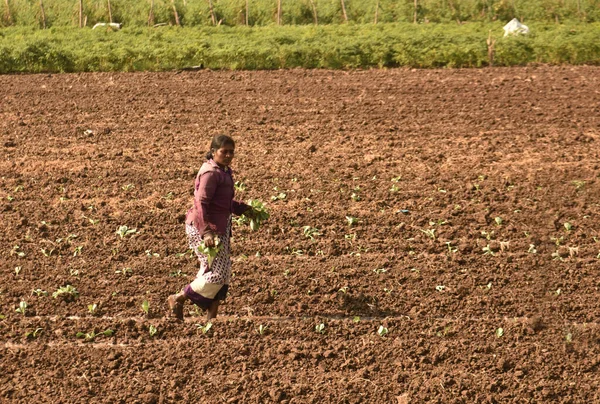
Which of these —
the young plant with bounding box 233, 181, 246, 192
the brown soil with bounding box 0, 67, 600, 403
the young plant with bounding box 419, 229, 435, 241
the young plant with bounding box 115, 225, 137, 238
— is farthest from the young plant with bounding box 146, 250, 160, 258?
the young plant with bounding box 419, 229, 435, 241

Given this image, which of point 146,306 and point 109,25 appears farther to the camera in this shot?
point 109,25

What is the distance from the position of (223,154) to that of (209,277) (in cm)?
104

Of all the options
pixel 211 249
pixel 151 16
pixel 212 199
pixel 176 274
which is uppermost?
pixel 151 16

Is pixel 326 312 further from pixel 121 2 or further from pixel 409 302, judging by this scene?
pixel 121 2

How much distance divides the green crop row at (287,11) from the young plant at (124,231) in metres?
12.8

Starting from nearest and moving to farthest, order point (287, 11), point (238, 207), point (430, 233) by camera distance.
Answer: point (238, 207), point (430, 233), point (287, 11)

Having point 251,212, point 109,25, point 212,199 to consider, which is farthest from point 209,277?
point 109,25

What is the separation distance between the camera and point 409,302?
27.8 feet

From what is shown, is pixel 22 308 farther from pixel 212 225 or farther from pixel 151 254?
pixel 212 225

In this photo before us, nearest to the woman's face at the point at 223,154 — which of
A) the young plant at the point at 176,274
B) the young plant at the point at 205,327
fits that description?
the young plant at the point at 205,327

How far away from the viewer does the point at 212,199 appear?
7828 millimetres

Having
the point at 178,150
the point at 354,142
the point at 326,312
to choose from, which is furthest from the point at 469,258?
the point at 178,150

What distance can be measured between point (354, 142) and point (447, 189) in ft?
6.96

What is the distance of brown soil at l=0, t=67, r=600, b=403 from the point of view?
289 inches
